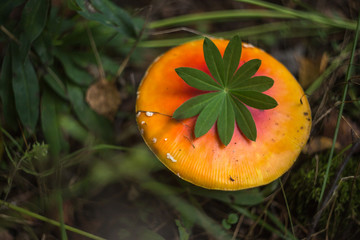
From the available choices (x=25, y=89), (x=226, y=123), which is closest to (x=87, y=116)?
(x=25, y=89)

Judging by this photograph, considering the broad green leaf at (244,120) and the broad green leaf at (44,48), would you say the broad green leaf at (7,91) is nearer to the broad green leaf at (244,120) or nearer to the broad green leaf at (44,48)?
the broad green leaf at (44,48)

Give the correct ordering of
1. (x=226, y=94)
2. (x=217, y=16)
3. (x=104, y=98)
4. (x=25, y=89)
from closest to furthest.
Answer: (x=226, y=94)
(x=25, y=89)
(x=104, y=98)
(x=217, y=16)

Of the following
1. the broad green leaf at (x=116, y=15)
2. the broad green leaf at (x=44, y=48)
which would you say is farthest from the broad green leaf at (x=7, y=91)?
the broad green leaf at (x=116, y=15)

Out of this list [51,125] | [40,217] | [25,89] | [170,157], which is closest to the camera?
[170,157]

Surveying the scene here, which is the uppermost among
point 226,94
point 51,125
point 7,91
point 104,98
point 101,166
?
point 226,94

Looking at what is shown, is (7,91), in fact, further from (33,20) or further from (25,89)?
(33,20)

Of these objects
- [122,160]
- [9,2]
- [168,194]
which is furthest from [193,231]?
[9,2]

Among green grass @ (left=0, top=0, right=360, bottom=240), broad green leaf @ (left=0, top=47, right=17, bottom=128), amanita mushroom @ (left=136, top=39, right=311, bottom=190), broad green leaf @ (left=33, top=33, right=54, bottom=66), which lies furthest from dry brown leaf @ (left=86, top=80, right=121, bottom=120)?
amanita mushroom @ (left=136, top=39, right=311, bottom=190)
